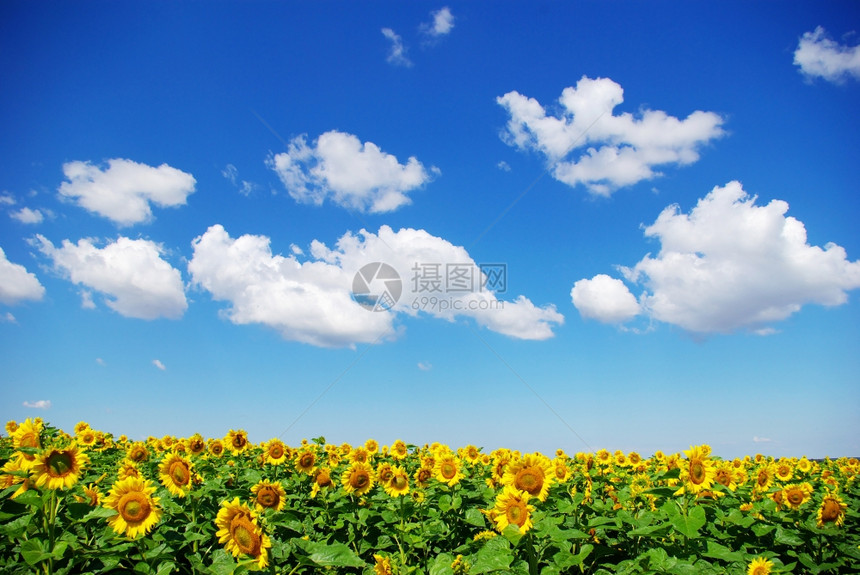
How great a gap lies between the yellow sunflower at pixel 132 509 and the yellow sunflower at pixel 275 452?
4.12 metres

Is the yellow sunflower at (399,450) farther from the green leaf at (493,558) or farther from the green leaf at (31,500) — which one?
the green leaf at (31,500)

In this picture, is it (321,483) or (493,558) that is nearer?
(493,558)

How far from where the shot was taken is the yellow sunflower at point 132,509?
4.21 meters

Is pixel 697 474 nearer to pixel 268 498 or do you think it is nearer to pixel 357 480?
pixel 357 480

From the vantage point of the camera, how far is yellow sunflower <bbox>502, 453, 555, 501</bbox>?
5.15 m

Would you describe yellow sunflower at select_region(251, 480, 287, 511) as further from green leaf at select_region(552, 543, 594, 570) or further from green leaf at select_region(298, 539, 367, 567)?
green leaf at select_region(552, 543, 594, 570)

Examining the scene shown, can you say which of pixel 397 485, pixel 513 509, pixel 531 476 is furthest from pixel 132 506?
pixel 531 476

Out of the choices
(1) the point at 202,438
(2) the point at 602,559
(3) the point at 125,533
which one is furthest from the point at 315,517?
(1) the point at 202,438

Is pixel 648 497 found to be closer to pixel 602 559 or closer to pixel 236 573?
pixel 602 559

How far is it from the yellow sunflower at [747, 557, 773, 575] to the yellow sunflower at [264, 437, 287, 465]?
22.3ft

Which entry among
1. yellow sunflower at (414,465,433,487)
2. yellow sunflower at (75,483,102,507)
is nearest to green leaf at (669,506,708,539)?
yellow sunflower at (414,465,433,487)

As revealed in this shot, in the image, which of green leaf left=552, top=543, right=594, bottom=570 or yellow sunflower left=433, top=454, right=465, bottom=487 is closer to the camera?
green leaf left=552, top=543, right=594, bottom=570

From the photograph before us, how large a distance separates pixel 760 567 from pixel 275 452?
707 cm

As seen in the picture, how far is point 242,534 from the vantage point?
3898 millimetres
